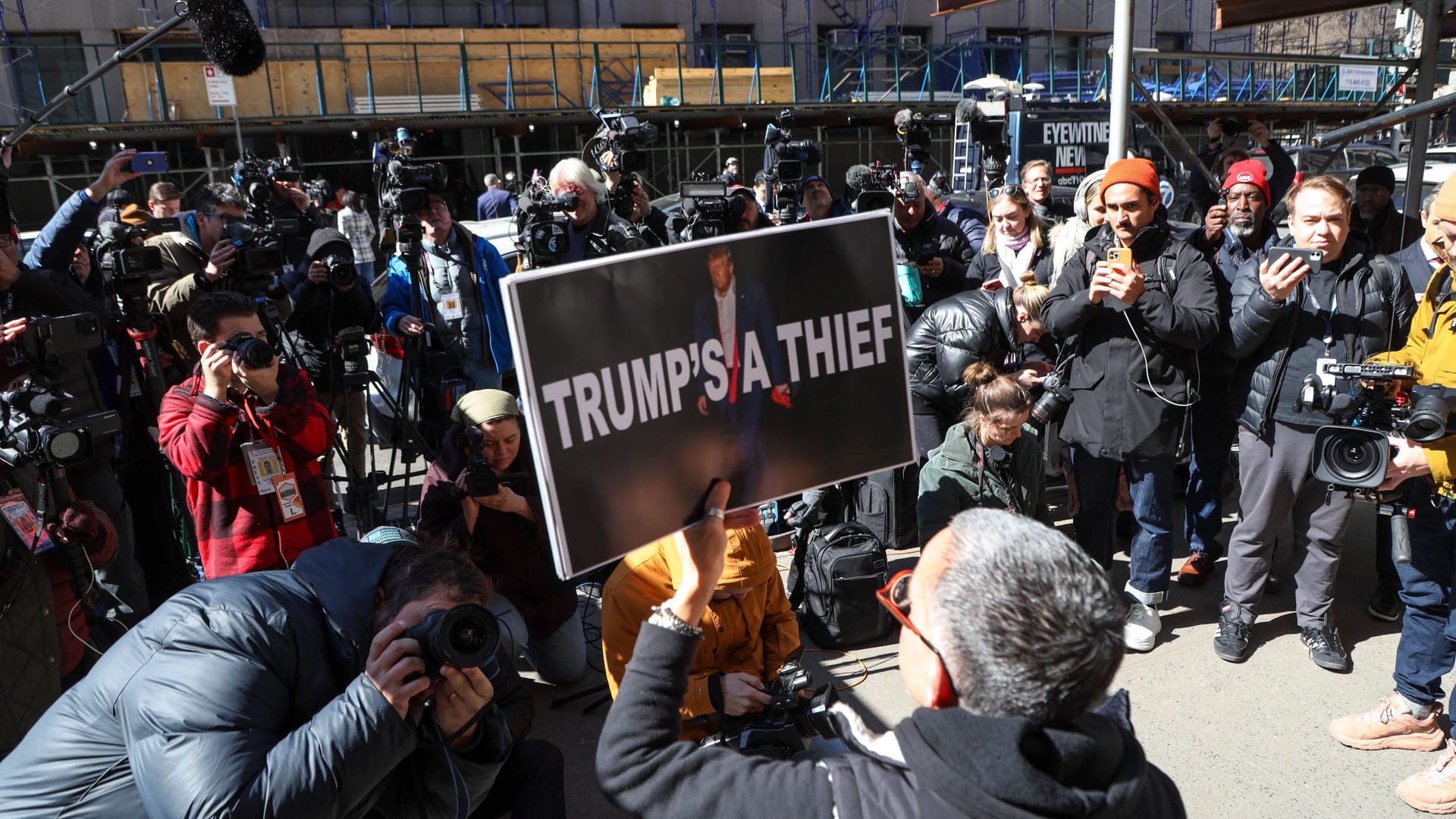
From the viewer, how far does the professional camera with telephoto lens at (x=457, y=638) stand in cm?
173

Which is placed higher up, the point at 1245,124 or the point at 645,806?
the point at 1245,124

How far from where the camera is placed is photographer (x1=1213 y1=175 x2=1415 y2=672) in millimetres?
3514

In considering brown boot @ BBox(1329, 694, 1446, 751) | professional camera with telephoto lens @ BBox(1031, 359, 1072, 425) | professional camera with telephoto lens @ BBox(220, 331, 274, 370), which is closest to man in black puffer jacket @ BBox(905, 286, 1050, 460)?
professional camera with telephoto lens @ BBox(1031, 359, 1072, 425)

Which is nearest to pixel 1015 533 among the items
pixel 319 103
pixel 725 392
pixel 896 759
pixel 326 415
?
pixel 896 759

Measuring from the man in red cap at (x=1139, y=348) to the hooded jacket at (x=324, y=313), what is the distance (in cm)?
337

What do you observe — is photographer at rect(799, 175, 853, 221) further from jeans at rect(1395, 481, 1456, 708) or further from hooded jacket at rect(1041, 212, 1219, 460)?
jeans at rect(1395, 481, 1456, 708)

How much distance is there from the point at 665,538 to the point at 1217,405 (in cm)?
330

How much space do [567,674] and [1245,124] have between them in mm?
7077

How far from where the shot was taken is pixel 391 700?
177 cm

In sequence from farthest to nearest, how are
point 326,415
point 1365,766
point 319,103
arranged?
point 319,103, point 326,415, point 1365,766

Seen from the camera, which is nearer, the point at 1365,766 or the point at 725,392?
the point at 725,392

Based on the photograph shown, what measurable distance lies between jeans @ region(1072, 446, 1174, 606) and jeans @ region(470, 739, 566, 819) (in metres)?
2.44

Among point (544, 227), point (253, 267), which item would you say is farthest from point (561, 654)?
point (253, 267)

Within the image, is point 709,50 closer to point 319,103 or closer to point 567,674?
point 319,103
